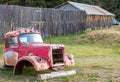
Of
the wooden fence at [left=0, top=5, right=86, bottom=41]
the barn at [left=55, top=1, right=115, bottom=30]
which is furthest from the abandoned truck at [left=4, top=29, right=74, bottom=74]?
the barn at [left=55, top=1, right=115, bottom=30]

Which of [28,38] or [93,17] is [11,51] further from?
[93,17]

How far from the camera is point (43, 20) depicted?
89.8 ft

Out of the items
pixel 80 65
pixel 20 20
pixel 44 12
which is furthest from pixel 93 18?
pixel 80 65

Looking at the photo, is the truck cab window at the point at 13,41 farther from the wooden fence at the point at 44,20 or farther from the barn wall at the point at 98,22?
the barn wall at the point at 98,22

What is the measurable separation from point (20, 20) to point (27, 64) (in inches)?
506

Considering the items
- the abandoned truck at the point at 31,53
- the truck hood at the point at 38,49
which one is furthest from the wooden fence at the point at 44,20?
the truck hood at the point at 38,49

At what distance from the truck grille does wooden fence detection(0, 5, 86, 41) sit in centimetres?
1199

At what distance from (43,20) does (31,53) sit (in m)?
16.1

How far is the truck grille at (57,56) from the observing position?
1134 centimetres

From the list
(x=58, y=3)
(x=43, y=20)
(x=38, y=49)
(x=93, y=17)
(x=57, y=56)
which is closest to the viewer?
(x=38, y=49)

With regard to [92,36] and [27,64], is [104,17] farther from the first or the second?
[27,64]

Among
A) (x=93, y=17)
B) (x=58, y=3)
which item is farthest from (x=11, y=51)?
(x=58, y=3)

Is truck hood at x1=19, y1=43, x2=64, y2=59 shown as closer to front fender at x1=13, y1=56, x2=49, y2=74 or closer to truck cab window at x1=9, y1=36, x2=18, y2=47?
front fender at x1=13, y1=56, x2=49, y2=74

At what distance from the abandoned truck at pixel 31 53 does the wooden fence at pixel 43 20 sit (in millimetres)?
10981
